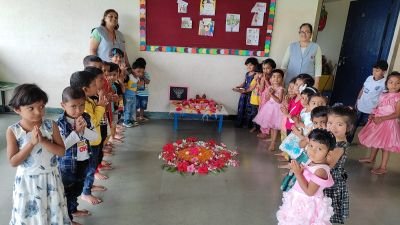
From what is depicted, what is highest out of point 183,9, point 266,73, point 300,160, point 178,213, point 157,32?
point 183,9

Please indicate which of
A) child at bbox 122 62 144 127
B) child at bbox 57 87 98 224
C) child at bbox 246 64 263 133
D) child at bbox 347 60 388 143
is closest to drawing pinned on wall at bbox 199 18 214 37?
child at bbox 246 64 263 133

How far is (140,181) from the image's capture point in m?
2.85

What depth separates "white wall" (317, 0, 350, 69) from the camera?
7.07 m

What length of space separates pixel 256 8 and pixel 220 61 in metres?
0.90

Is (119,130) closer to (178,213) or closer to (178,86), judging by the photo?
(178,86)

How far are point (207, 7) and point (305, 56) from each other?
1.51 meters

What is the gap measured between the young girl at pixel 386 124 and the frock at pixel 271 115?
953 millimetres

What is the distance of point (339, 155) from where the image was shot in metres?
1.90

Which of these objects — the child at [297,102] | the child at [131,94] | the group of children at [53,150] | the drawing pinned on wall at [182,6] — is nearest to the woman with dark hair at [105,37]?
the child at [131,94]

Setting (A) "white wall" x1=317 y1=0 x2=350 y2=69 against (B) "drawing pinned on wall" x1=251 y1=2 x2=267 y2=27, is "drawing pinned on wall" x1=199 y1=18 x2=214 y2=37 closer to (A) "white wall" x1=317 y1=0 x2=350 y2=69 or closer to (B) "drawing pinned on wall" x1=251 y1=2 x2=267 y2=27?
(B) "drawing pinned on wall" x1=251 y1=2 x2=267 y2=27

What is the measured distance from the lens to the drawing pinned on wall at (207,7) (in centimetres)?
428

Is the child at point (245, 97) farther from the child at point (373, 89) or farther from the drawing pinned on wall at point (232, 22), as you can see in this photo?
the child at point (373, 89)

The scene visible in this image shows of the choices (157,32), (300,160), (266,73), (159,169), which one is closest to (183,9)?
(157,32)

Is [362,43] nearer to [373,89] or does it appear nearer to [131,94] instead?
[373,89]
